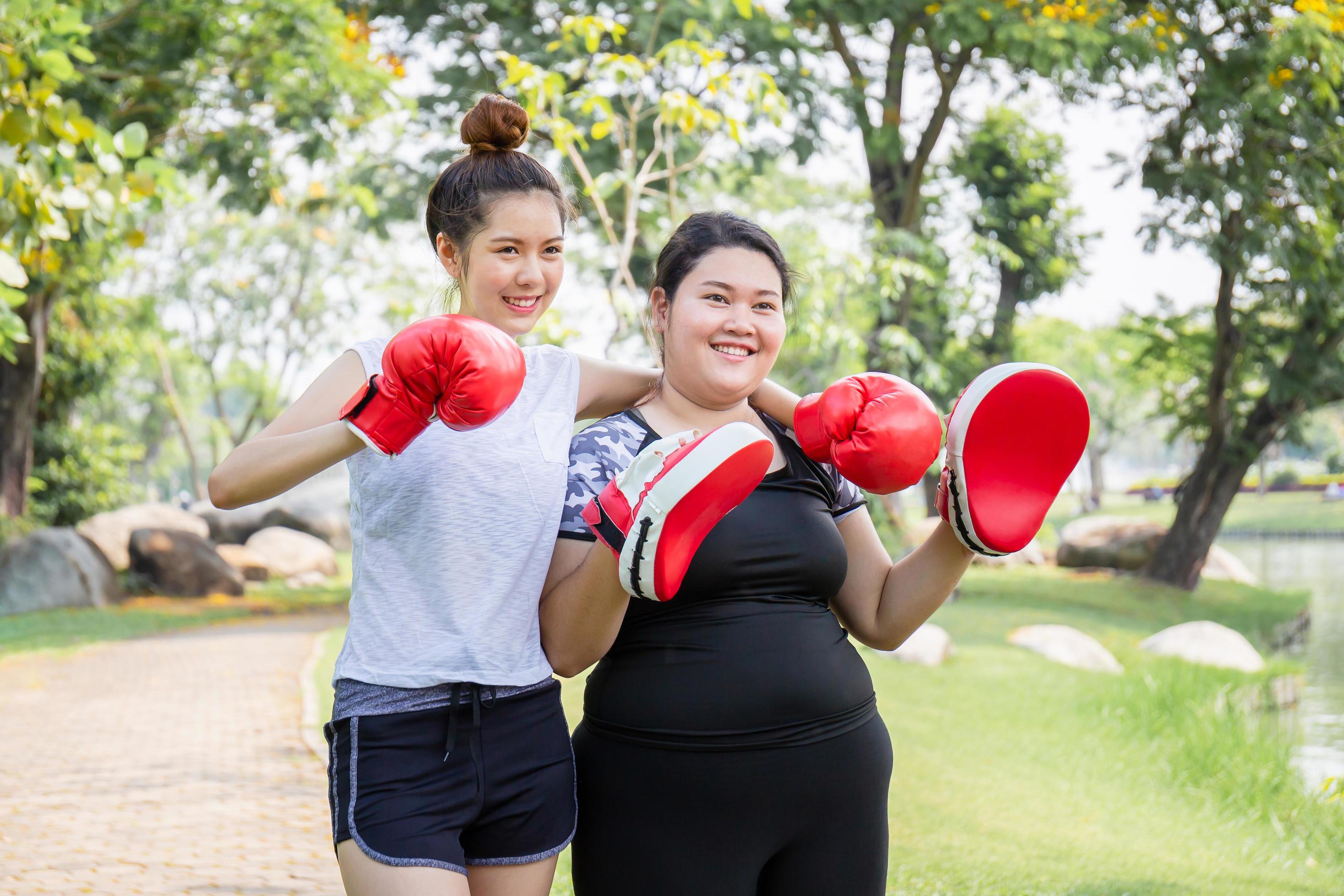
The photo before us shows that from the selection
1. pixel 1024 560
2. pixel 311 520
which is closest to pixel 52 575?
pixel 311 520

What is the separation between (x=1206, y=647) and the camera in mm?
8961

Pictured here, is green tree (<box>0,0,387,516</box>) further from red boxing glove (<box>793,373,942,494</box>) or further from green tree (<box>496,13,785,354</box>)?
red boxing glove (<box>793,373,942,494</box>)

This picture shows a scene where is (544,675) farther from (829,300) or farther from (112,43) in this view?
(112,43)

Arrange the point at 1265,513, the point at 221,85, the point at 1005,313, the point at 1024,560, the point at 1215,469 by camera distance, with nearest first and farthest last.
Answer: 1. the point at 221,85
2. the point at 1215,469
3. the point at 1005,313
4. the point at 1024,560
5. the point at 1265,513

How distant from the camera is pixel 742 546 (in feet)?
5.71

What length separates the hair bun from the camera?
6.14 ft

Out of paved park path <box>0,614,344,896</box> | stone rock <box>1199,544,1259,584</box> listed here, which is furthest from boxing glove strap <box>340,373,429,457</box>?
stone rock <box>1199,544,1259,584</box>

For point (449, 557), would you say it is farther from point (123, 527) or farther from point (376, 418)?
point (123, 527)

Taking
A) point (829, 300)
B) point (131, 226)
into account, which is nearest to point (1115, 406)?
point (829, 300)

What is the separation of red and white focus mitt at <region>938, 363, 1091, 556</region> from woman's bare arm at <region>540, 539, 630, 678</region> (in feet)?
1.75

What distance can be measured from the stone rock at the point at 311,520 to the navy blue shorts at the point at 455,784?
54.6 ft

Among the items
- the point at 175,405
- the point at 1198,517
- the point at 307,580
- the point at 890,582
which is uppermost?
the point at 890,582

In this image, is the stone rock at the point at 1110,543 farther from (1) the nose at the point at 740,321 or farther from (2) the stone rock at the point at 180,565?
(1) the nose at the point at 740,321

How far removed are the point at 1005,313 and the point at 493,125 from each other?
14.8 m
